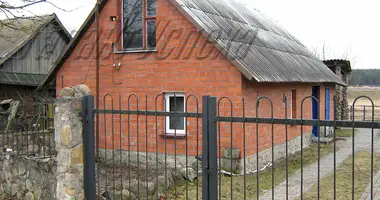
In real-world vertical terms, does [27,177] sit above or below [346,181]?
above

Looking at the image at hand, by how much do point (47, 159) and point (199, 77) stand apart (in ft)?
15.5

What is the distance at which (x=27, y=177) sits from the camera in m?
6.25

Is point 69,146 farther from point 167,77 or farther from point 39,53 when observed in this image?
point 39,53

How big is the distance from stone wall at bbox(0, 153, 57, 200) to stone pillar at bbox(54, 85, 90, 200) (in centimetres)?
39

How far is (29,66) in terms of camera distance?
69.3ft

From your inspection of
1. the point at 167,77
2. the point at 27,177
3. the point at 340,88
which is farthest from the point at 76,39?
the point at 340,88

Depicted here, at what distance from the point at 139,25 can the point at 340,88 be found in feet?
Result: 43.8

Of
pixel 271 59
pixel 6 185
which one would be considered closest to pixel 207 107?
pixel 6 185

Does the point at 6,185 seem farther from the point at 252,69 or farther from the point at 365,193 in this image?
the point at 365,193

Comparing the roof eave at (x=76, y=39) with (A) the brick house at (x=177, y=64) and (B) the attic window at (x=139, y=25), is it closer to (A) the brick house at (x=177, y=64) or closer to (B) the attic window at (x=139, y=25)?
(A) the brick house at (x=177, y=64)

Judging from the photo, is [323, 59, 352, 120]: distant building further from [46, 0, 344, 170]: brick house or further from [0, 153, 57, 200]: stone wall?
[0, 153, 57, 200]: stone wall

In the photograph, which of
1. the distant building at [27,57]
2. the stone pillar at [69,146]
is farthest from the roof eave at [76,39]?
the distant building at [27,57]

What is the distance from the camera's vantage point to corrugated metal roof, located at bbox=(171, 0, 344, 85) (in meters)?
9.44

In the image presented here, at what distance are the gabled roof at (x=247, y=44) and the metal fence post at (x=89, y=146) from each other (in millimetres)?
4440
